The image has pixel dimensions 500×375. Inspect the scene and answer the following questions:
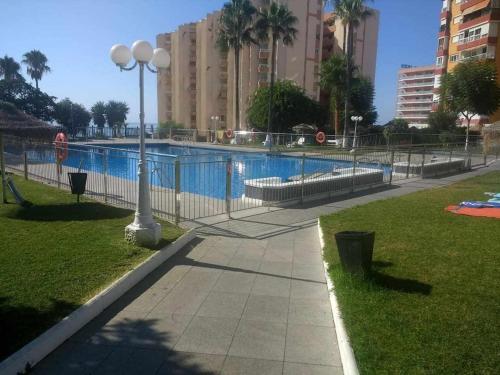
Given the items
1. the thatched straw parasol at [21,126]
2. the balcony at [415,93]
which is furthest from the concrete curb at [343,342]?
the balcony at [415,93]

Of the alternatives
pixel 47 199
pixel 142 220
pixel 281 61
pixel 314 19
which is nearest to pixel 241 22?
pixel 281 61

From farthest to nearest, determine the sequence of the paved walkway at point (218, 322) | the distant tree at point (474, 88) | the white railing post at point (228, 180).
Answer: the distant tree at point (474, 88) → the white railing post at point (228, 180) → the paved walkway at point (218, 322)

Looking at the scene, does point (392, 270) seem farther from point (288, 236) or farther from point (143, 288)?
point (143, 288)

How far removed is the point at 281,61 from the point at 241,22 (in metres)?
16.7

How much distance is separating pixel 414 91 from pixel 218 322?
133m

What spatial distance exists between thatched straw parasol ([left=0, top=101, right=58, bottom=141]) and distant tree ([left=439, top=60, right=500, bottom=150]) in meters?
30.5

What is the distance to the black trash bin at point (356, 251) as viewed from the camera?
17.0ft

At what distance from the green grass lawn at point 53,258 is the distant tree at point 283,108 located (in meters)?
33.3

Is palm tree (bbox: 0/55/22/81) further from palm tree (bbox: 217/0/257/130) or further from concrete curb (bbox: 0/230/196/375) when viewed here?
concrete curb (bbox: 0/230/196/375)

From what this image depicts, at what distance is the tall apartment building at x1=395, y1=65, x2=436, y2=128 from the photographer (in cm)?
11875

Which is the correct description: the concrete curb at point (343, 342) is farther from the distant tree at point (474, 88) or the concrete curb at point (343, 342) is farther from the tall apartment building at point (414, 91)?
the tall apartment building at point (414, 91)

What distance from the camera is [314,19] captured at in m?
57.6

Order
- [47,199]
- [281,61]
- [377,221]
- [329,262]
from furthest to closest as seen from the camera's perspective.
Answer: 1. [281,61]
2. [47,199]
3. [377,221]
4. [329,262]

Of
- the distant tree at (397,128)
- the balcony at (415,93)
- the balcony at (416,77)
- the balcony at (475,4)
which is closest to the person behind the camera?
the distant tree at (397,128)
